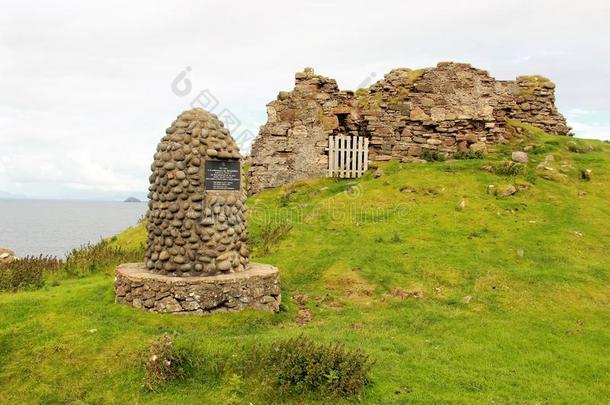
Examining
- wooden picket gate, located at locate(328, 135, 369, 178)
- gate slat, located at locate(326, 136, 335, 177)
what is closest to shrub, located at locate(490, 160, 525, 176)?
wooden picket gate, located at locate(328, 135, 369, 178)

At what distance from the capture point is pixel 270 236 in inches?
671

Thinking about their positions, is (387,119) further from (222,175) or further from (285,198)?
(222,175)

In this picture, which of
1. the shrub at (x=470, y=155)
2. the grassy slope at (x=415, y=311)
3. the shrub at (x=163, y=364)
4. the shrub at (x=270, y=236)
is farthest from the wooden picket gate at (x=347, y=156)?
the shrub at (x=163, y=364)

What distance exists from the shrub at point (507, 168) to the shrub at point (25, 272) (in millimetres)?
16913

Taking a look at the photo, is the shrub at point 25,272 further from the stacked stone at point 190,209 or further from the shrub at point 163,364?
the shrub at point 163,364

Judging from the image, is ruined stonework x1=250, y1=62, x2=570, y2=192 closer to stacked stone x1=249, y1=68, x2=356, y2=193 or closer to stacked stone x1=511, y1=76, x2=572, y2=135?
stacked stone x1=249, y1=68, x2=356, y2=193

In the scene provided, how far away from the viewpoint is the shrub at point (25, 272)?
1370 cm

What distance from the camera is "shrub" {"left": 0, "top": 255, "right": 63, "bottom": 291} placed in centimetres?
1370

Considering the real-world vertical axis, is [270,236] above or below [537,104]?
below

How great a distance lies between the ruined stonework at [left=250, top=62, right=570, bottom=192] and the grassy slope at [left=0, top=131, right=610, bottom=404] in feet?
18.2

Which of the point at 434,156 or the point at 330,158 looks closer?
the point at 434,156

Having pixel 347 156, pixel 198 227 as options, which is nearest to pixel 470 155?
pixel 347 156

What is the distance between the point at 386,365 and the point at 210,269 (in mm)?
4841

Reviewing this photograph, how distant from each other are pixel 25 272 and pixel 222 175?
708cm
